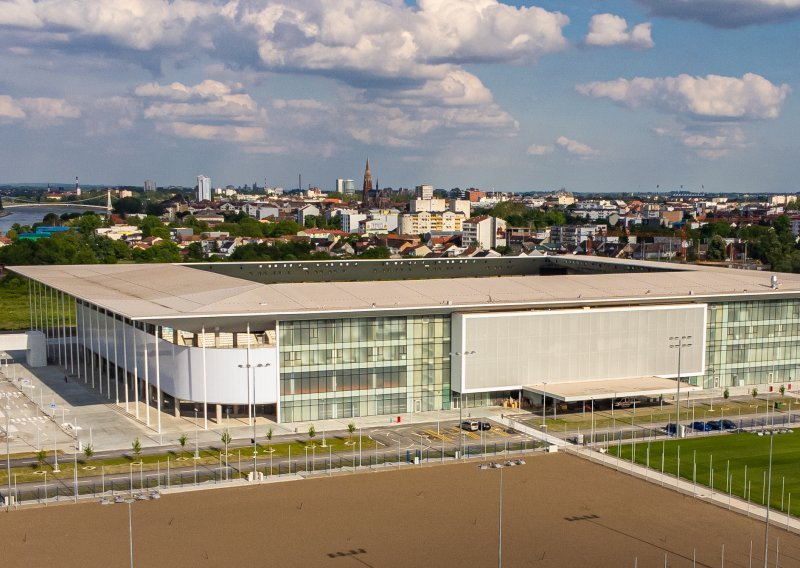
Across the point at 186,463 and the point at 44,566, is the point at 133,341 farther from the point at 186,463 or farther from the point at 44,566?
the point at 44,566

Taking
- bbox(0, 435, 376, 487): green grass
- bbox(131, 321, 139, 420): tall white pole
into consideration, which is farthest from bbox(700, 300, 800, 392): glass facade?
bbox(131, 321, 139, 420): tall white pole

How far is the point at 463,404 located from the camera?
77812mm

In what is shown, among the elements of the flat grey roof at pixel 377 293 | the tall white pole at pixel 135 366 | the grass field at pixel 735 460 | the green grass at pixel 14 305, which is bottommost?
the grass field at pixel 735 460

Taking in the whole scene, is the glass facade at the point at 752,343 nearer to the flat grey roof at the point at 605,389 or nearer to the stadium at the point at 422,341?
the stadium at the point at 422,341

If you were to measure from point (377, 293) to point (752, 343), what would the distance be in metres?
35.9

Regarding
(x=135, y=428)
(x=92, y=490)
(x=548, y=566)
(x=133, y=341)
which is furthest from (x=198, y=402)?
(x=548, y=566)

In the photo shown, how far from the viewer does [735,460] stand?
204 feet

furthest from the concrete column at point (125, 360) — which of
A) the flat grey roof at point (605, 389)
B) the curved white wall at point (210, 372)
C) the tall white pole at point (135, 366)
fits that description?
the flat grey roof at point (605, 389)

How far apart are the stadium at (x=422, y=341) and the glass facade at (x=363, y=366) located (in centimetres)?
10

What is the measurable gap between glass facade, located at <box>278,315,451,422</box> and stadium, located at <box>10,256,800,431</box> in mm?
104

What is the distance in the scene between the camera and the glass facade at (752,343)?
86.5 metres

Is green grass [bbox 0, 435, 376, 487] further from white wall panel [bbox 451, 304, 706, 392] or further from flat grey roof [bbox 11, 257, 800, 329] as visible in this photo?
white wall panel [bbox 451, 304, 706, 392]

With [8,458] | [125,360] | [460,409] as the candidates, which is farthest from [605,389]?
[8,458]

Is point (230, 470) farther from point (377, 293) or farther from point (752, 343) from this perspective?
point (752, 343)
